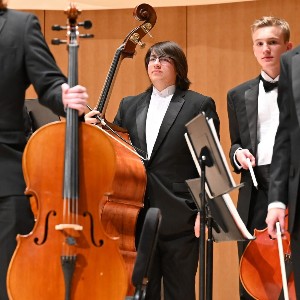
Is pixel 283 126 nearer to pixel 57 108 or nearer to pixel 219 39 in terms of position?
pixel 57 108

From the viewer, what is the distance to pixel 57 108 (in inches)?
105

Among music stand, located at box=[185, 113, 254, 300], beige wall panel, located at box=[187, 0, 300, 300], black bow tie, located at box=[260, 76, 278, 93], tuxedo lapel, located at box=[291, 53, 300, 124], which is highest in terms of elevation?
beige wall panel, located at box=[187, 0, 300, 300]

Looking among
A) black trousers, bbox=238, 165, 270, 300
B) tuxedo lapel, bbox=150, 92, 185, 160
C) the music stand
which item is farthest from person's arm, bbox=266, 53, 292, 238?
tuxedo lapel, bbox=150, 92, 185, 160

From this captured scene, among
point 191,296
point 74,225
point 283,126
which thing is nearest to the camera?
point 74,225

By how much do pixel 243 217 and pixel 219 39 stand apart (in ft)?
7.19

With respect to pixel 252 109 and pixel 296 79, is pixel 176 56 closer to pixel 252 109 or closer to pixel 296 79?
pixel 252 109

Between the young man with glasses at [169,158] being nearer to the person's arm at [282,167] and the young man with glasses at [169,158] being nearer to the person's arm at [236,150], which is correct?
the person's arm at [236,150]

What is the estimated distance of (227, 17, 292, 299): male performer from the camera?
3932 mm

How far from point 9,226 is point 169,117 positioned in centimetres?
175

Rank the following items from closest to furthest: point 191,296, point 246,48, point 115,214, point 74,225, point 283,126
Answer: point 74,225 → point 283,126 → point 115,214 → point 191,296 → point 246,48

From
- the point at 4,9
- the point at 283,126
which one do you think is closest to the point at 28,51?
the point at 4,9

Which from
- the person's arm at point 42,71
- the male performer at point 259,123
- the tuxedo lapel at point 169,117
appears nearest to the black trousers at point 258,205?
the male performer at point 259,123

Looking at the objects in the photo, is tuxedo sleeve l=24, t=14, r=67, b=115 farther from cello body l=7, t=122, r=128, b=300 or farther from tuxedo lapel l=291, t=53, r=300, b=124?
tuxedo lapel l=291, t=53, r=300, b=124

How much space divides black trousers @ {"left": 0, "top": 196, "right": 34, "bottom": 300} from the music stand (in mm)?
825
